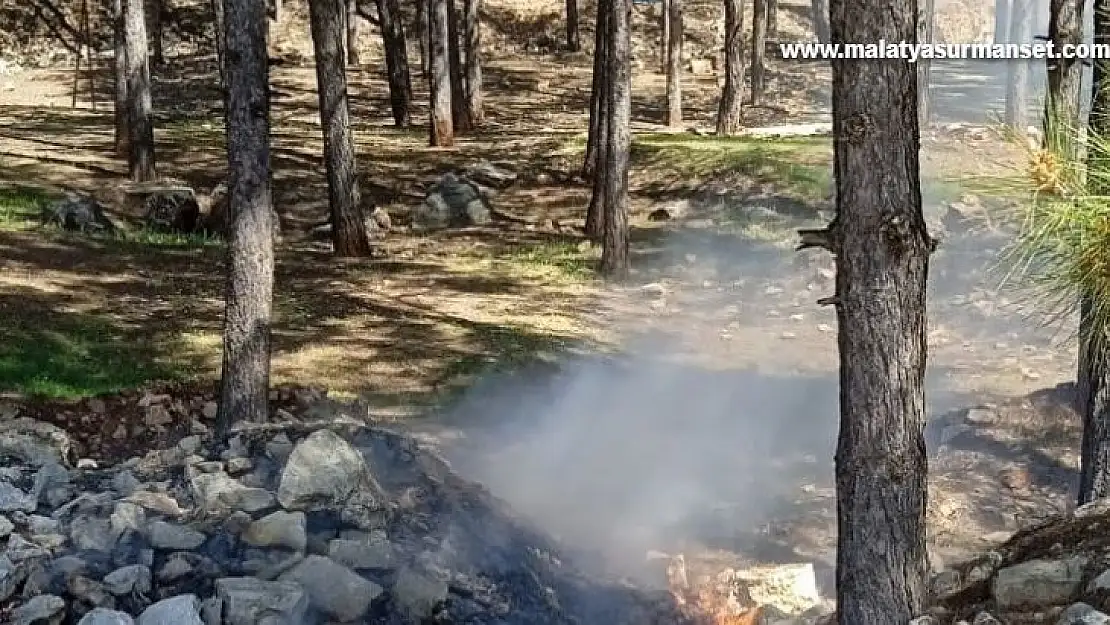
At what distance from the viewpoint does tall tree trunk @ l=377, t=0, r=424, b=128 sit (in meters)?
22.8

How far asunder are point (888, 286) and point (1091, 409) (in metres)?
2.57

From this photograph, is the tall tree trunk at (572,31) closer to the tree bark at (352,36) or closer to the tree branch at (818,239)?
the tree bark at (352,36)

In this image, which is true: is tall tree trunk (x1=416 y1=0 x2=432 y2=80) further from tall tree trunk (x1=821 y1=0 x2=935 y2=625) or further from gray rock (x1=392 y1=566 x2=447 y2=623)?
tall tree trunk (x1=821 y1=0 x2=935 y2=625)

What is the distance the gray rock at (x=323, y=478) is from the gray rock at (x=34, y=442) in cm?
152

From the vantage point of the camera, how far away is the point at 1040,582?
13.3ft

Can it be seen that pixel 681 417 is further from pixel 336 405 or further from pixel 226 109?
pixel 226 109

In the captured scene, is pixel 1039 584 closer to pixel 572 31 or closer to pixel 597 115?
pixel 597 115

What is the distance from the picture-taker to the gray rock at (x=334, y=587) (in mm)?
A: 5172

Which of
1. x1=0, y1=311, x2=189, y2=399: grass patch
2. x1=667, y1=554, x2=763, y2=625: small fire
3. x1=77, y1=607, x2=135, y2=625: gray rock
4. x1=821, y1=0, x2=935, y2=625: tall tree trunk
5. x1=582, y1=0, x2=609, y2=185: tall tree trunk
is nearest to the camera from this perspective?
x1=821, y1=0, x2=935, y2=625: tall tree trunk

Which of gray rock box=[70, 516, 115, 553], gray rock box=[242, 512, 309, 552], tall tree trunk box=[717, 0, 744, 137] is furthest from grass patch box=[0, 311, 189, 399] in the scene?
tall tree trunk box=[717, 0, 744, 137]

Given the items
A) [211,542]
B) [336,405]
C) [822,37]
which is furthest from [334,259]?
[822,37]

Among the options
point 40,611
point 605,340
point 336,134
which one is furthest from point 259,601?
point 336,134

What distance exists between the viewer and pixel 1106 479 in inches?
241

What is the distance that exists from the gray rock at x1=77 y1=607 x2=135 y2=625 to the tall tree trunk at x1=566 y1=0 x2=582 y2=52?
2709cm
